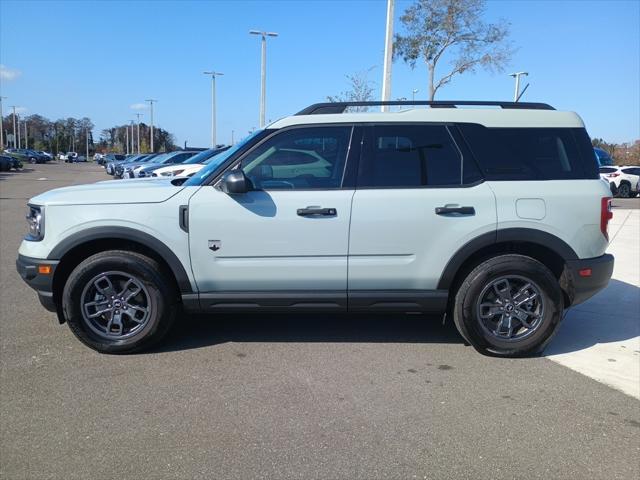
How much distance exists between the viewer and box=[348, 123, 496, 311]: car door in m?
4.23

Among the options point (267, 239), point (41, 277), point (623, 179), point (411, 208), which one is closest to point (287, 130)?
point (267, 239)

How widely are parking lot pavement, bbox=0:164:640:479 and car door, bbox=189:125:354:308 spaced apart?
57cm

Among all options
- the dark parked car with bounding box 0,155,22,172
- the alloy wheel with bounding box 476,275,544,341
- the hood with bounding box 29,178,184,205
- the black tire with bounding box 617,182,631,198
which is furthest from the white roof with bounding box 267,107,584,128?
the dark parked car with bounding box 0,155,22,172

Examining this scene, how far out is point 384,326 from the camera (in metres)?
5.16

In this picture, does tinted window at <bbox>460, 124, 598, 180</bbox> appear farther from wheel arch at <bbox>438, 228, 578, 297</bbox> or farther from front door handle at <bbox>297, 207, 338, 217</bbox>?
front door handle at <bbox>297, 207, 338, 217</bbox>

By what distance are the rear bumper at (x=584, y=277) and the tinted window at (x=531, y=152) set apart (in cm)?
71

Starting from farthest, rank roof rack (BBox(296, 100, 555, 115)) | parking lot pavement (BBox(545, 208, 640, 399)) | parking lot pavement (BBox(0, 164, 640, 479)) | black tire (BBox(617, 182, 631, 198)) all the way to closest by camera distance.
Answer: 1. black tire (BBox(617, 182, 631, 198))
2. roof rack (BBox(296, 100, 555, 115))
3. parking lot pavement (BBox(545, 208, 640, 399))
4. parking lot pavement (BBox(0, 164, 640, 479))

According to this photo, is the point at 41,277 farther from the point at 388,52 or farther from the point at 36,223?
the point at 388,52

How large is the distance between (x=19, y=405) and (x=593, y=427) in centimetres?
368

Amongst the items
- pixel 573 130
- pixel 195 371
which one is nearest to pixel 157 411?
pixel 195 371

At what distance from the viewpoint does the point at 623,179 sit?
81.7ft

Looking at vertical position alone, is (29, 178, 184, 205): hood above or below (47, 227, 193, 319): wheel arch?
above

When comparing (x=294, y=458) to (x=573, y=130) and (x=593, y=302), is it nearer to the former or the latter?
(x=573, y=130)

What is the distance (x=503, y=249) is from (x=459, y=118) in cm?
116
